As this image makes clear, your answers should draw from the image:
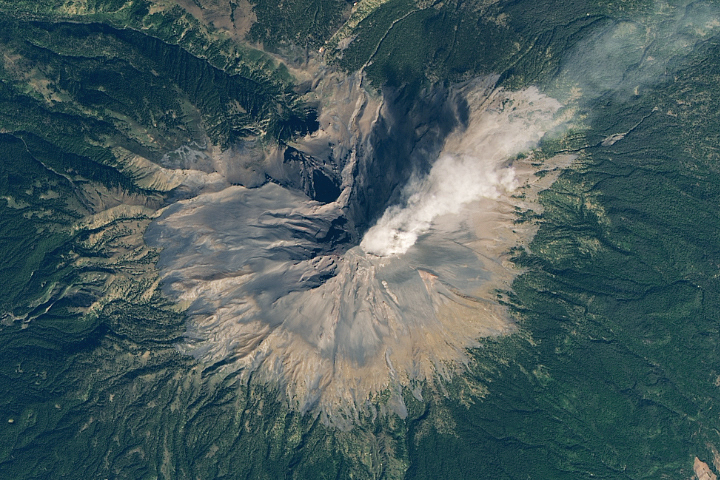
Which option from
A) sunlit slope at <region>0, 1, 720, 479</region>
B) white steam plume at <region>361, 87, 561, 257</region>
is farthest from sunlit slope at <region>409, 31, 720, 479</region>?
white steam plume at <region>361, 87, 561, 257</region>

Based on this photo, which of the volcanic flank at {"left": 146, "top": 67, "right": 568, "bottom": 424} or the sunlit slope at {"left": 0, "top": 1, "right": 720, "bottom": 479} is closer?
the volcanic flank at {"left": 146, "top": 67, "right": 568, "bottom": 424}

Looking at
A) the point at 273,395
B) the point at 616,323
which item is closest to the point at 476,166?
the point at 616,323

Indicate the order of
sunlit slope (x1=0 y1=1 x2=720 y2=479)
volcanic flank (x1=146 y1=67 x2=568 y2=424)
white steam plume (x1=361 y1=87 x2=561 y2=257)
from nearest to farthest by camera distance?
volcanic flank (x1=146 y1=67 x2=568 y2=424), sunlit slope (x1=0 y1=1 x2=720 y2=479), white steam plume (x1=361 y1=87 x2=561 y2=257)

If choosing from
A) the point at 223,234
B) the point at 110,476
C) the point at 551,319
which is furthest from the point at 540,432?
the point at 110,476

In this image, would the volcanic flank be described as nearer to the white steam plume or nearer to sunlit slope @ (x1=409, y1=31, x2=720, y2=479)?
the white steam plume

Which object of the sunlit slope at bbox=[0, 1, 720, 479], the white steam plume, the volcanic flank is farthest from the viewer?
the white steam plume

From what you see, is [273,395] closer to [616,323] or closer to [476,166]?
[476,166]

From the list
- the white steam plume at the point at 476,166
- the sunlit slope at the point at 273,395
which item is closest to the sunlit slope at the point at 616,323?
the sunlit slope at the point at 273,395

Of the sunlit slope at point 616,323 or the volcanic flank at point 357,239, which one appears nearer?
the volcanic flank at point 357,239

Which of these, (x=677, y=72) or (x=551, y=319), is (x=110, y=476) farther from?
(x=677, y=72)

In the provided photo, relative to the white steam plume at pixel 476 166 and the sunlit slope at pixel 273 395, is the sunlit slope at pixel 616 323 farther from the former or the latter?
the white steam plume at pixel 476 166
